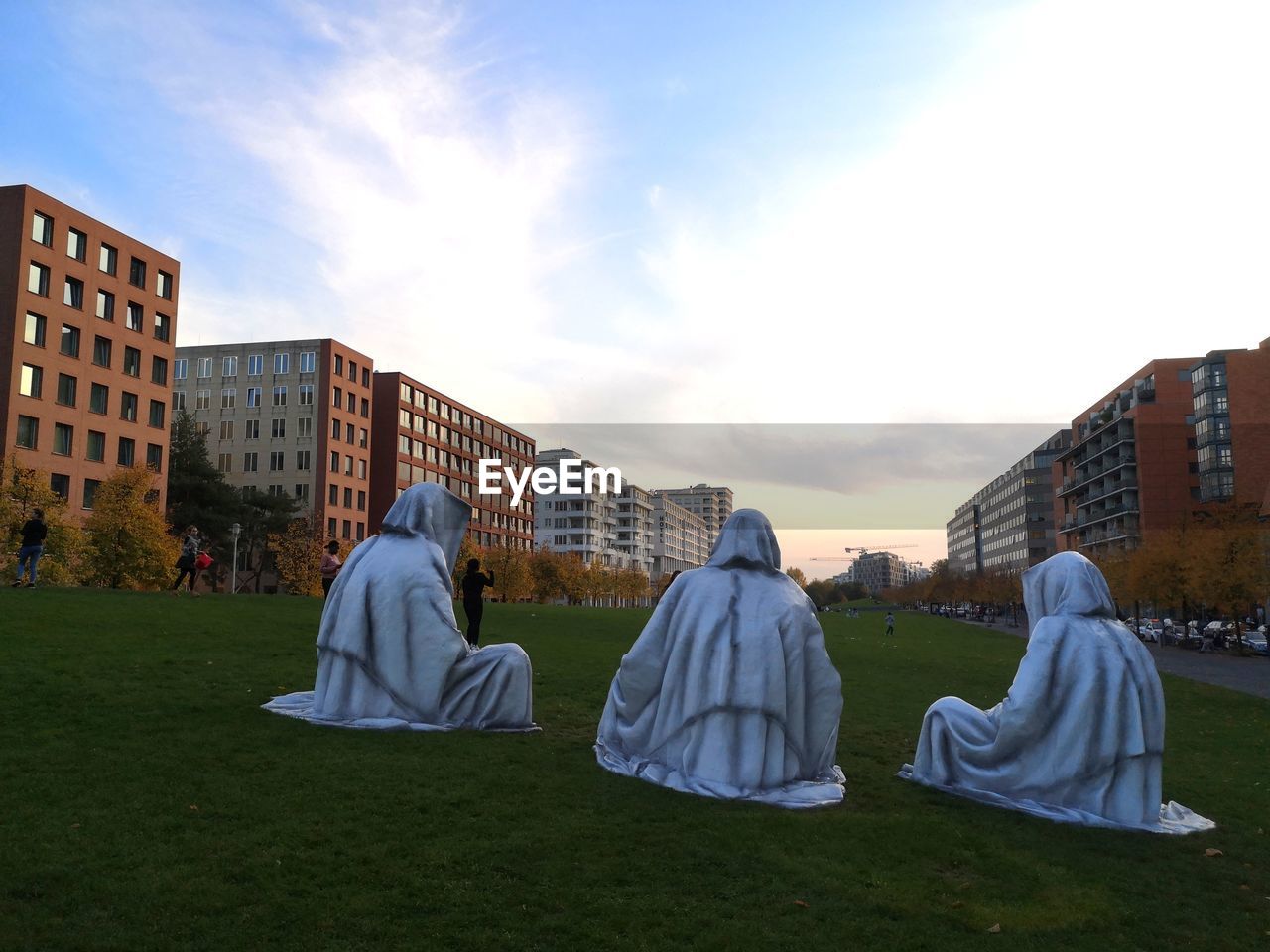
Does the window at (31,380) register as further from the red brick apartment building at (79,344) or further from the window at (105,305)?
the window at (105,305)

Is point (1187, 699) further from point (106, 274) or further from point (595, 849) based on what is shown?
point (106, 274)

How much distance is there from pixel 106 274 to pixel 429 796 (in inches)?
2537

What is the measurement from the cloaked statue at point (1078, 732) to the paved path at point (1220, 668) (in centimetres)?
1643

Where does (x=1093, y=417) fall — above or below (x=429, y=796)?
above

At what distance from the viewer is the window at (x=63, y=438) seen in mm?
56906

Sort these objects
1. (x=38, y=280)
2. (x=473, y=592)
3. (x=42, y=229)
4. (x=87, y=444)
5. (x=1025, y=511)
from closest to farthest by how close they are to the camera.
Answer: (x=473, y=592) → (x=38, y=280) → (x=42, y=229) → (x=87, y=444) → (x=1025, y=511)

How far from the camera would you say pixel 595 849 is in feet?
23.3

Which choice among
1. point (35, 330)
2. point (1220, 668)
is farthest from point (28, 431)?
point (1220, 668)

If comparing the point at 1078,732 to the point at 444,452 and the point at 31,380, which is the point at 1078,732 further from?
the point at 444,452

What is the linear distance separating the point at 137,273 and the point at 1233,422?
8858 cm

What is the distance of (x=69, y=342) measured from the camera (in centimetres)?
5838

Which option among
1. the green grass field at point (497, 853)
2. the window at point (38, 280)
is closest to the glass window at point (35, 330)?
the window at point (38, 280)

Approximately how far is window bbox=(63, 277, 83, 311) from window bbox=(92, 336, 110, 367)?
2.38 meters

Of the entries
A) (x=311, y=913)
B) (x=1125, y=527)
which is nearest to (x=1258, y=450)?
(x=1125, y=527)
